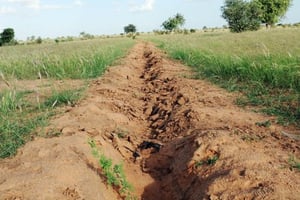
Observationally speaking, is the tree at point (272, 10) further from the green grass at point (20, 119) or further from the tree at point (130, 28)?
the green grass at point (20, 119)

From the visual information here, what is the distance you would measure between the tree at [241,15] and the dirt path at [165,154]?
40.2 metres

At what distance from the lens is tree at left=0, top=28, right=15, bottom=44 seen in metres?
61.3

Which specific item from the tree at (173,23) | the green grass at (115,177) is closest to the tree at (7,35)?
the tree at (173,23)

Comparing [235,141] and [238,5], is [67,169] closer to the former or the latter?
[235,141]

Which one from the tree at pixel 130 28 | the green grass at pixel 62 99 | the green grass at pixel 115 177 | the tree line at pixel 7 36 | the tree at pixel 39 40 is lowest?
the tree at pixel 130 28

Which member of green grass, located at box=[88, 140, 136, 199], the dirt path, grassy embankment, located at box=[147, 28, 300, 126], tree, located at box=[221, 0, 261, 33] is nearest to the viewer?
the dirt path

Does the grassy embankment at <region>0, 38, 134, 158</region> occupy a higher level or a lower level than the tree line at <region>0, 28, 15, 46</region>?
higher

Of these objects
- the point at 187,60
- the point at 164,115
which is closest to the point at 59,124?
the point at 164,115

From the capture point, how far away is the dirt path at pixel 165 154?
348cm

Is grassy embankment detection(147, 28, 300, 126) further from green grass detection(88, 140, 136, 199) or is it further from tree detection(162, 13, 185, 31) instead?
tree detection(162, 13, 185, 31)

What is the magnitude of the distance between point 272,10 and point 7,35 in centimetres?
3640

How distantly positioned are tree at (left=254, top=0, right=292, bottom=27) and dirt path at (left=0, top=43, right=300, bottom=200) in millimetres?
53303

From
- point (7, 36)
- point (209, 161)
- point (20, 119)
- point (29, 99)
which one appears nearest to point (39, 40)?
point (7, 36)

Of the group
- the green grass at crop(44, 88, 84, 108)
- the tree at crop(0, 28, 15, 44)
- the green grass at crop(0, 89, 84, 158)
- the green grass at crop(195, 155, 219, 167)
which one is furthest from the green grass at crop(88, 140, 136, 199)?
the tree at crop(0, 28, 15, 44)
